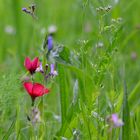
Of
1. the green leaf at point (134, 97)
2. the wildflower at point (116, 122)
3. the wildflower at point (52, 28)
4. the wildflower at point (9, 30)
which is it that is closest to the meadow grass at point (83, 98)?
the green leaf at point (134, 97)

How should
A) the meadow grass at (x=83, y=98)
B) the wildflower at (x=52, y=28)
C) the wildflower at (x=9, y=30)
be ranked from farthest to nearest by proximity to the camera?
1. the wildflower at (x=9, y=30)
2. the wildflower at (x=52, y=28)
3. the meadow grass at (x=83, y=98)

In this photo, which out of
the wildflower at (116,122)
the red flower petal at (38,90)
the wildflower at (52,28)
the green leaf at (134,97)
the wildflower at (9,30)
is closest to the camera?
the wildflower at (116,122)

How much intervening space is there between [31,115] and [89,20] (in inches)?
137

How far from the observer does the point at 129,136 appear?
2.13 meters

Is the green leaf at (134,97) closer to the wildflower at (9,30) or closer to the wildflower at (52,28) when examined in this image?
the wildflower at (52,28)

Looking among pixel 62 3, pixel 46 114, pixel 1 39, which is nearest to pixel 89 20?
pixel 62 3

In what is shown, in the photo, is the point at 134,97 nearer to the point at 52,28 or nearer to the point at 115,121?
the point at 115,121

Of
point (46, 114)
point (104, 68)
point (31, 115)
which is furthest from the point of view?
point (46, 114)

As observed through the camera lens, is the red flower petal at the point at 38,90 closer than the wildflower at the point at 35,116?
No

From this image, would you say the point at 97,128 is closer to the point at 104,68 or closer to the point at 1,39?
the point at 104,68

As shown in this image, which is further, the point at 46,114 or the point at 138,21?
the point at 138,21

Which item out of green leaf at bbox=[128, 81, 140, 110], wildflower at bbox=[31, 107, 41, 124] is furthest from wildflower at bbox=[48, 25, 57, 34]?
wildflower at bbox=[31, 107, 41, 124]

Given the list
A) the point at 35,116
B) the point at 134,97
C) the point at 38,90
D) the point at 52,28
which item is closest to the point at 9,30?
the point at 52,28

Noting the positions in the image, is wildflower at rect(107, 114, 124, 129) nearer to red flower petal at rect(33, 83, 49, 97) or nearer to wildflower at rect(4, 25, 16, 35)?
red flower petal at rect(33, 83, 49, 97)
